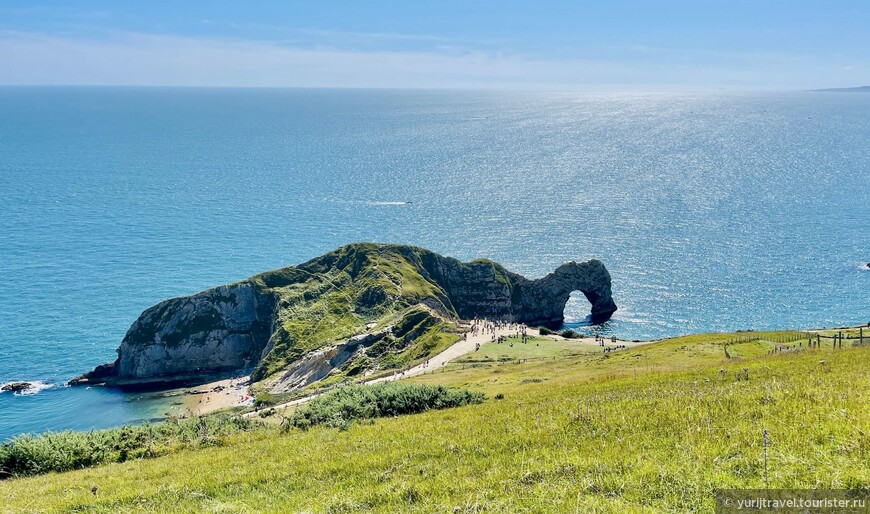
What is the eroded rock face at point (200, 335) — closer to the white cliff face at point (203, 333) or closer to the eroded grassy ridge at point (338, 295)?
the white cliff face at point (203, 333)

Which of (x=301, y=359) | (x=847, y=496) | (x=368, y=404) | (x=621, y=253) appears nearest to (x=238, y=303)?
(x=301, y=359)

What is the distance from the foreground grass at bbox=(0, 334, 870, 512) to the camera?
11.8 m

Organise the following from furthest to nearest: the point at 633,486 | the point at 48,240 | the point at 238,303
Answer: the point at 48,240
the point at 238,303
the point at 633,486

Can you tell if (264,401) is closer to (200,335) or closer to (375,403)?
(200,335)

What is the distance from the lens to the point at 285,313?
110 m

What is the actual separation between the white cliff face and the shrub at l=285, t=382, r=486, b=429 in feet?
286

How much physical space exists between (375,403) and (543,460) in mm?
15927

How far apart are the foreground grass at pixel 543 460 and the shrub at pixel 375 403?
2.83m

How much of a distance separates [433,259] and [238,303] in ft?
143

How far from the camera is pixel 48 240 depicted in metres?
170

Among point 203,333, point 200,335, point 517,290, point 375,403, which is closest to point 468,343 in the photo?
point 517,290

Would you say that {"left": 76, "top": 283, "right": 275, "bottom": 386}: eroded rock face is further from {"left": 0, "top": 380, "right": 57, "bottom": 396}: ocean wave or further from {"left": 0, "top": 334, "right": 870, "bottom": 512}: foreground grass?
{"left": 0, "top": 334, "right": 870, "bottom": 512}: foreground grass

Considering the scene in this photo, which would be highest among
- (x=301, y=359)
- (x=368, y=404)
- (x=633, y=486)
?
(x=633, y=486)

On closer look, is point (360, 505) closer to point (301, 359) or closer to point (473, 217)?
point (301, 359)
